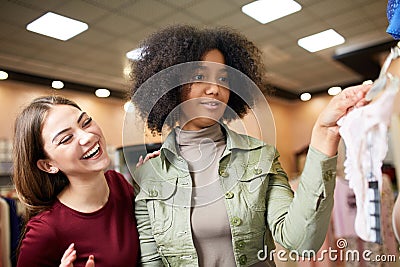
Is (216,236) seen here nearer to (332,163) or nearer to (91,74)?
(332,163)

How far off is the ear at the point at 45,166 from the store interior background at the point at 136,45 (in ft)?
0.37

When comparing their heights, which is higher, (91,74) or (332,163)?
(91,74)

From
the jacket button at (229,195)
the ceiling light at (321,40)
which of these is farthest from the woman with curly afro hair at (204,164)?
the ceiling light at (321,40)

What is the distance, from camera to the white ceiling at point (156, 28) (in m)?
0.60

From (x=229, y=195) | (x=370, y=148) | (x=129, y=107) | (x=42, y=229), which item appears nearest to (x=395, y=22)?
(x=370, y=148)

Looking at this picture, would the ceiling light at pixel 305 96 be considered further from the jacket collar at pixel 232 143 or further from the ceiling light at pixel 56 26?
the ceiling light at pixel 56 26

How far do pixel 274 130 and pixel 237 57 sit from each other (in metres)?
0.12

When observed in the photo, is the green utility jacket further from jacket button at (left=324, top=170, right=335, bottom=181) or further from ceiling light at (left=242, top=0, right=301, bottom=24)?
ceiling light at (left=242, top=0, right=301, bottom=24)

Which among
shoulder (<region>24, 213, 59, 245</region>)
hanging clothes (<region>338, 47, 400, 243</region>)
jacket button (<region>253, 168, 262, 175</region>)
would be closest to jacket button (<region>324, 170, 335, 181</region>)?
hanging clothes (<region>338, 47, 400, 243</region>)

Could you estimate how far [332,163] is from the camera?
363mm

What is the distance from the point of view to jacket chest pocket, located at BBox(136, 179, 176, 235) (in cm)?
52

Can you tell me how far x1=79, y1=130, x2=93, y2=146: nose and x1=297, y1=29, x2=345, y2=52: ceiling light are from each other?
0.38m

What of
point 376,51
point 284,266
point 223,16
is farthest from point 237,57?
point 284,266

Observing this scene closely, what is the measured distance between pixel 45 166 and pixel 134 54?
236mm
